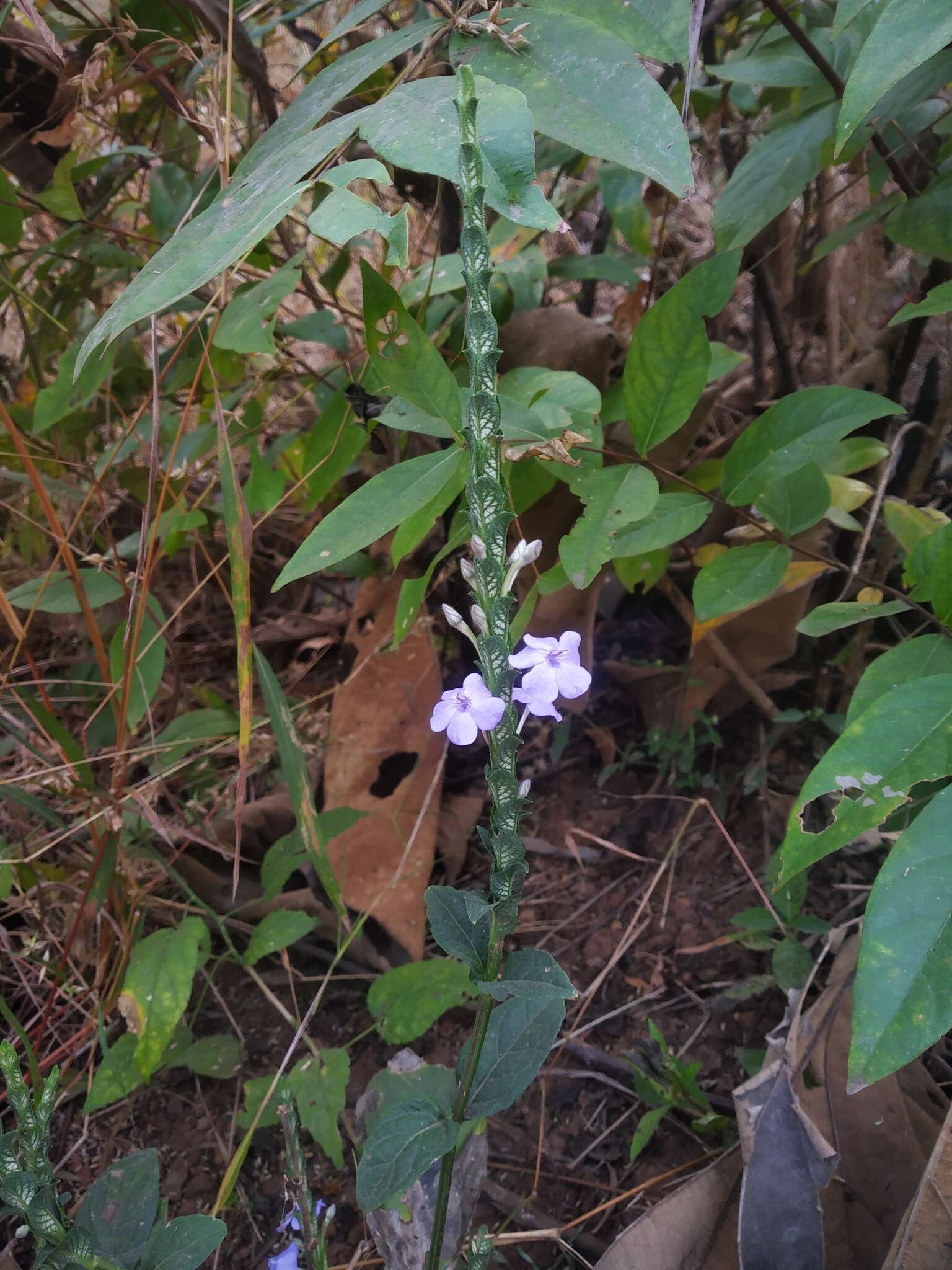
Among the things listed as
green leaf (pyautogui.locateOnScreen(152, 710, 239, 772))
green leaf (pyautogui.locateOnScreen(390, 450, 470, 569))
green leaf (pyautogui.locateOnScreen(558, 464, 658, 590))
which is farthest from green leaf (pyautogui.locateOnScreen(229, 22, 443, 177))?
green leaf (pyautogui.locateOnScreen(152, 710, 239, 772))

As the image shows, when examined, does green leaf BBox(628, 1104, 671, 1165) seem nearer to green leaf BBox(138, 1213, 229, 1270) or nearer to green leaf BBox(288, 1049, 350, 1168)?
green leaf BBox(288, 1049, 350, 1168)

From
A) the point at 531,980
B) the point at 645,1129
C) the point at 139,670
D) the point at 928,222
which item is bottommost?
the point at 645,1129

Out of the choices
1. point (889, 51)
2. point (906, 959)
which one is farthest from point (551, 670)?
point (889, 51)

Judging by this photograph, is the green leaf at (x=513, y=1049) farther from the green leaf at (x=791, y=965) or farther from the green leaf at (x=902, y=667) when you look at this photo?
the green leaf at (x=791, y=965)

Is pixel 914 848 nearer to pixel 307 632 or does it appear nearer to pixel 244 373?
pixel 307 632

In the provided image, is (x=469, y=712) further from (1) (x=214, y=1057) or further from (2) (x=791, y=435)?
(1) (x=214, y=1057)

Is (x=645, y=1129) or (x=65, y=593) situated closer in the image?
(x=645, y=1129)

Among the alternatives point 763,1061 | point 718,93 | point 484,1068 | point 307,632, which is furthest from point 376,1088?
point 718,93

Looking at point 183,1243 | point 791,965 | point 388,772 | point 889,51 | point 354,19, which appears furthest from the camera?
point 388,772
